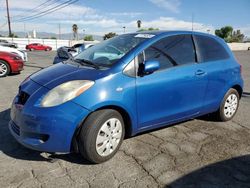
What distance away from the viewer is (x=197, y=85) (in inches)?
174

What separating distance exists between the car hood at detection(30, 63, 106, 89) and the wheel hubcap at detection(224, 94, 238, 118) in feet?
8.94

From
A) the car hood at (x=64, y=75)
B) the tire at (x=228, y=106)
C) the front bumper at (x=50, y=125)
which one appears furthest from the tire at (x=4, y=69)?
the tire at (x=228, y=106)

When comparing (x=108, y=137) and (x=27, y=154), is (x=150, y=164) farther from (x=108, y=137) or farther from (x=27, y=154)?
(x=27, y=154)

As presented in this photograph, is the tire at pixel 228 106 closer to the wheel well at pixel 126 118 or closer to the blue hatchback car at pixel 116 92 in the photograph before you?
the blue hatchback car at pixel 116 92

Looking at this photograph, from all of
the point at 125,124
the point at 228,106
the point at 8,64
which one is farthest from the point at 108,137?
the point at 8,64

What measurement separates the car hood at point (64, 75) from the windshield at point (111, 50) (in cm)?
26

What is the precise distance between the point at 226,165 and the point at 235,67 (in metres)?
2.23

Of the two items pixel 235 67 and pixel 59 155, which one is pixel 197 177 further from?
pixel 235 67

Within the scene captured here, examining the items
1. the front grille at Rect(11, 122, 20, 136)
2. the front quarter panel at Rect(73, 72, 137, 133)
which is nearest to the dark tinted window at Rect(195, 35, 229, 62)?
the front quarter panel at Rect(73, 72, 137, 133)

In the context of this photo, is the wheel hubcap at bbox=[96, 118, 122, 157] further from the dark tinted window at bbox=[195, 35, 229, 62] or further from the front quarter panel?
the dark tinted window at bbox=[195, 35, 229, 62]

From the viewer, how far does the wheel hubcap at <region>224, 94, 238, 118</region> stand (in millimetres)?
5217

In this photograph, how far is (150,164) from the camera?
3.52m

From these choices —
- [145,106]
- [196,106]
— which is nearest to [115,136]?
[145,106]

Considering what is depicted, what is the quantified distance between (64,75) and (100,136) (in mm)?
881
